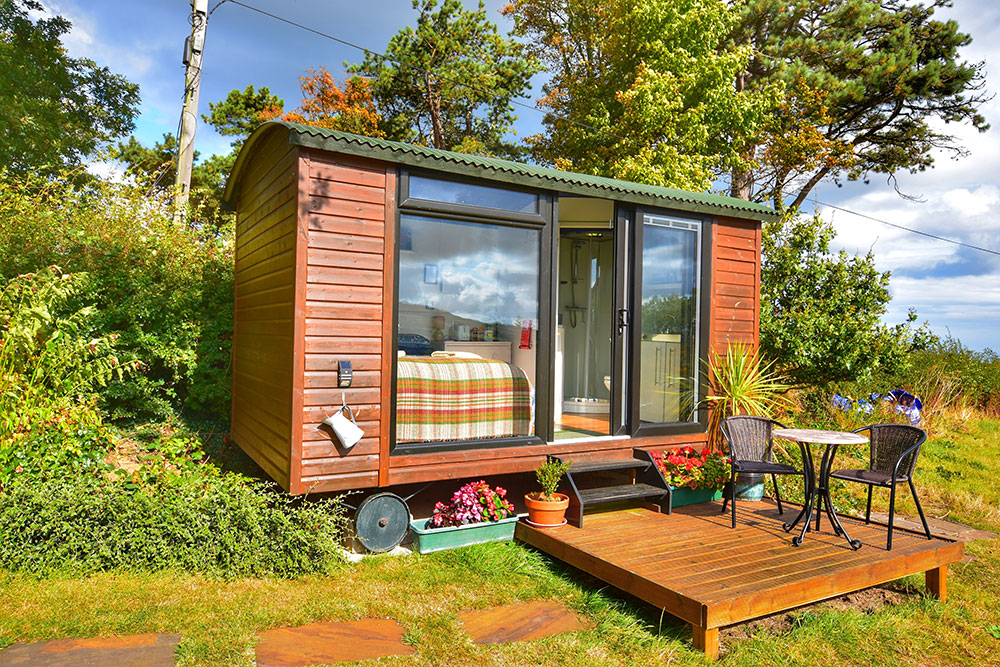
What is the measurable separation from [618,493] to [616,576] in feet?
3.92

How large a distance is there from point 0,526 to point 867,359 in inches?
347

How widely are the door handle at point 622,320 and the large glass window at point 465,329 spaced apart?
877 mm

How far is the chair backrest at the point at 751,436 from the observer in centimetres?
512

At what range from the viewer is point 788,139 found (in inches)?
547

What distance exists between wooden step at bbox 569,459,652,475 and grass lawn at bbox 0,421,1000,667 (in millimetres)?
755

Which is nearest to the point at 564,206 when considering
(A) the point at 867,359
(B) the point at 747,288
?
(B) the point at 747,288

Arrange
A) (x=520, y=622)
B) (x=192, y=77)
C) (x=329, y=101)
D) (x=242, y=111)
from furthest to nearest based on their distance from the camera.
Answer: (x=329, y=101) → (x=242, y=111) → (x=192, y=77) → (x=520, y=622)

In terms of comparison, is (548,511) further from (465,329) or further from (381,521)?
(465,329)

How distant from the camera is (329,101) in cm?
1606

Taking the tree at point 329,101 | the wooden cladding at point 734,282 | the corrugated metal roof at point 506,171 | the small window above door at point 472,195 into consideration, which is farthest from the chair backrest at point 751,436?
the tree at point 329,101

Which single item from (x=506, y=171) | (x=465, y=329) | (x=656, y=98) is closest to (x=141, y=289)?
(x=465, y=329)

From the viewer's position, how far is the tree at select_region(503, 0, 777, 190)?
499 inches

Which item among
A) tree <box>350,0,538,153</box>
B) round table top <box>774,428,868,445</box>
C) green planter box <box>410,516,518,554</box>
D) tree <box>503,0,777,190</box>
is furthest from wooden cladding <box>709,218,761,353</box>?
tree <box>350,0,538,153</box>

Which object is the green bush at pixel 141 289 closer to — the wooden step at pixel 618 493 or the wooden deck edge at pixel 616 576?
the wooden deck edge at pixel 616 576
